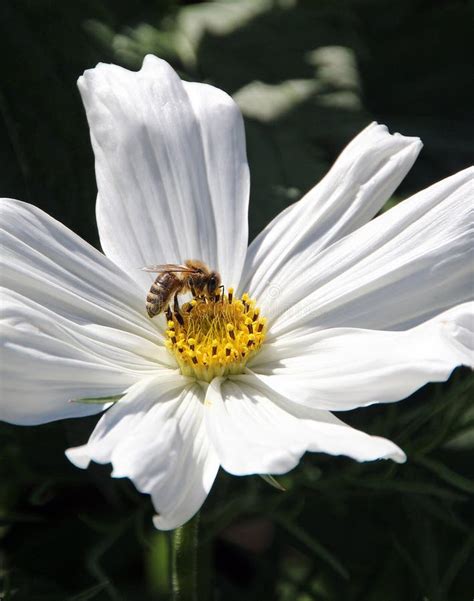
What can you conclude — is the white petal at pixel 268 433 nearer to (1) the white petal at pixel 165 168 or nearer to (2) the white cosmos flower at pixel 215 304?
(2) the white cosmos flower at pixel 215 304

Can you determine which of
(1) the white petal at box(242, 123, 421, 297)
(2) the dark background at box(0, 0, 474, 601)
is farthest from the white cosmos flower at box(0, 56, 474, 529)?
(2) the dark background at box(0, 0, 474, 601)

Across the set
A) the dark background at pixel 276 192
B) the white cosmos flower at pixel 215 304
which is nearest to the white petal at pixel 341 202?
the white cosmos flower at pixel 215 304

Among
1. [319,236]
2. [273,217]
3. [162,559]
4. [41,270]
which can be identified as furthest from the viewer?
[162,559]

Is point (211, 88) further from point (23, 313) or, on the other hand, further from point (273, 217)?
point (23, 313)

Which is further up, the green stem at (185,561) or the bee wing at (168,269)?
the bee wing at (168,269)

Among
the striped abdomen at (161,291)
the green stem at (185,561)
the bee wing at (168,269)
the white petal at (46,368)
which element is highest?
the bee wing at (168,269)

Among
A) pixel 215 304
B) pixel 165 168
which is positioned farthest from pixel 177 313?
pixel 165 168

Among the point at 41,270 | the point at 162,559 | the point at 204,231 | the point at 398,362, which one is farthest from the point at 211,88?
the point at 162,559

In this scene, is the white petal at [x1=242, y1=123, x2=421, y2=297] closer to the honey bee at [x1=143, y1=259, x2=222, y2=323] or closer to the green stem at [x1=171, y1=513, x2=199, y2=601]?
the honey bee at [x1=143, y1=259, x2=222, y2=323]
